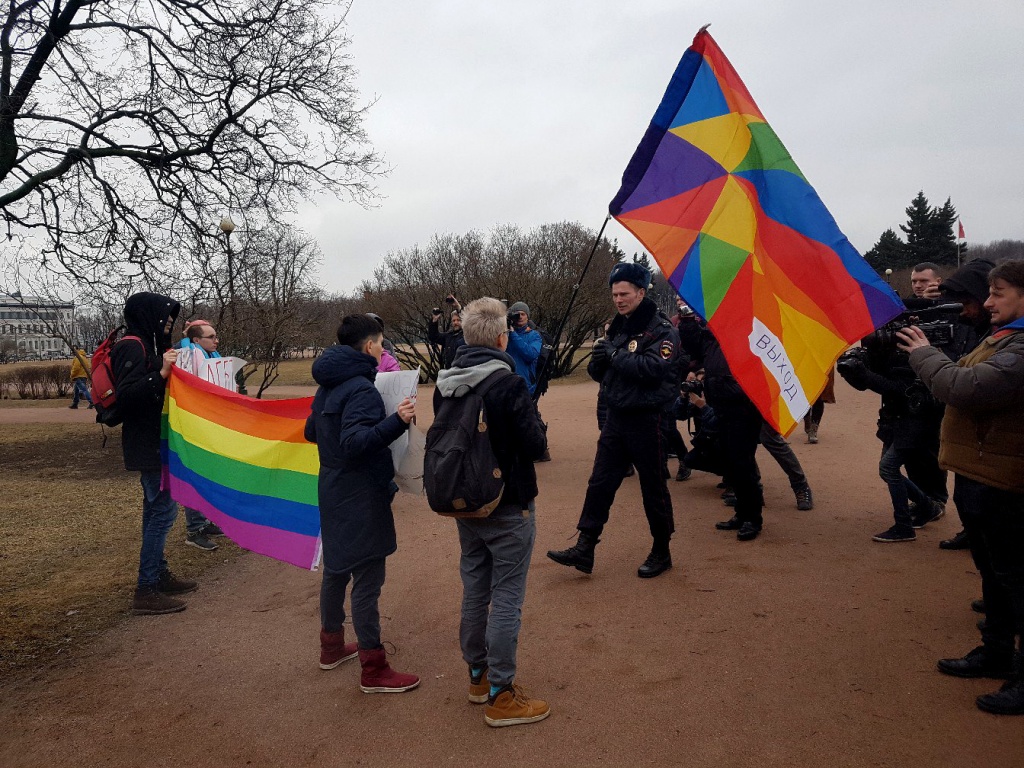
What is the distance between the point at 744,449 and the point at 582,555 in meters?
1.71

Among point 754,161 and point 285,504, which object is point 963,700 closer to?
point 754,161

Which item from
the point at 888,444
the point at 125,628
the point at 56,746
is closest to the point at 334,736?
the point at 56,746

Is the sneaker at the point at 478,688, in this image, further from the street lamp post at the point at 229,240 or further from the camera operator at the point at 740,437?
the street lamp post at the point at 229,240

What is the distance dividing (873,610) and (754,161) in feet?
9.20

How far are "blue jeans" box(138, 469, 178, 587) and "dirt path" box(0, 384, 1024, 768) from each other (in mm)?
313

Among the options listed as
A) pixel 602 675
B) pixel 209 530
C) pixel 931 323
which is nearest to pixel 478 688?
pixel 602 675

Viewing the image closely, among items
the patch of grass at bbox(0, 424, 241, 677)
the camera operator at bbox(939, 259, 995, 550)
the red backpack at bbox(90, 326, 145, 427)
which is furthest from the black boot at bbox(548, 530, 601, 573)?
the red backpack at bbox(90, 326, 145, 427)

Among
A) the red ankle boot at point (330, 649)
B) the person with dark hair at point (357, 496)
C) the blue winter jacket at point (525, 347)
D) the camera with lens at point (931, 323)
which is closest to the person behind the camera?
the person with dark hair at point (357, 496)

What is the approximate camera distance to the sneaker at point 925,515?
5.51 metres

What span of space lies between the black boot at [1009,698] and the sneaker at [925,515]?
2.71 m

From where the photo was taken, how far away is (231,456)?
4434 millimetres

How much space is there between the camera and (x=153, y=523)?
4441mm

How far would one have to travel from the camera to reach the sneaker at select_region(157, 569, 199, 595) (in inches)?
188

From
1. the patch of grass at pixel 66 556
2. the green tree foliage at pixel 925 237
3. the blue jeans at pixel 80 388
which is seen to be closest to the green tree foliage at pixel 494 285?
the blue jeans at pixel 80 388
